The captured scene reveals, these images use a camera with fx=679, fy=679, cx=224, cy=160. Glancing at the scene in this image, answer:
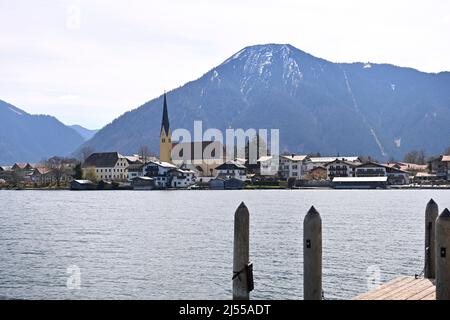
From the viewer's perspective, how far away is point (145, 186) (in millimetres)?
192250

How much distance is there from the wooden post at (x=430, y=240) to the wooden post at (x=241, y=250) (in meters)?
7.12

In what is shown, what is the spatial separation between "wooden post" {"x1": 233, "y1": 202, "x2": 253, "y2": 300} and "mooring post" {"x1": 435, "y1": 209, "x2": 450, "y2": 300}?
179 inches

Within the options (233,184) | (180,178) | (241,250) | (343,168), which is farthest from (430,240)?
(343,168)

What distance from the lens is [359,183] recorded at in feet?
617

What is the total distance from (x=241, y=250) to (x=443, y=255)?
4792 millimetres

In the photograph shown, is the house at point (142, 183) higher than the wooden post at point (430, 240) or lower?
higher

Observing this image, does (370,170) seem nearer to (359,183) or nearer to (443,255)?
(359,183)

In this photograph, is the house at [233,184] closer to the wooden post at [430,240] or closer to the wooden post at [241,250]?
the wooden post at [430,240]

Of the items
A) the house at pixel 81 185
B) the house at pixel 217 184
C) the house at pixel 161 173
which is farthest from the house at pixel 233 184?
the house at pixel 81 185

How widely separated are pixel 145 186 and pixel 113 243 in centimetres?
14196

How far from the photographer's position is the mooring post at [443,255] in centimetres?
1502

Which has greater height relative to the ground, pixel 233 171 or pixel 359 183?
pixel 233 171
